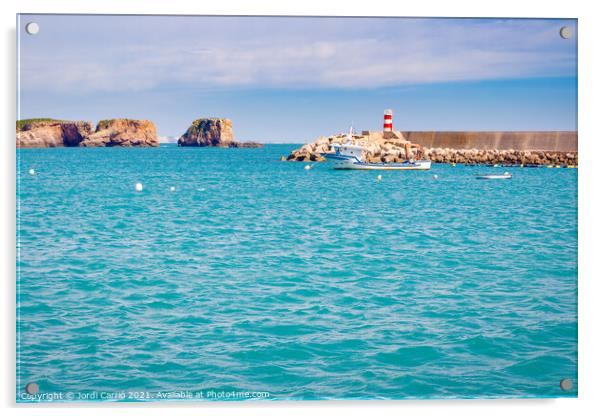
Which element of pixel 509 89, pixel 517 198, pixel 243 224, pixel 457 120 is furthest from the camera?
pixel 517 198

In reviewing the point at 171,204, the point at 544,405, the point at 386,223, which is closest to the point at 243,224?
the point at 386,223

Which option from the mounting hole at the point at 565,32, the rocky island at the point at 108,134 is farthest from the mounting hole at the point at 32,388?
the rocky island at the point at 108,134

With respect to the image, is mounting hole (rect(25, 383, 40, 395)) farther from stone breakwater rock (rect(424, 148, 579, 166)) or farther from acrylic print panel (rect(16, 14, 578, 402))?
stone breakwater rock (rect(424, 148, 579, 166))

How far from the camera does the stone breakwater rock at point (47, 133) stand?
21.8 feet

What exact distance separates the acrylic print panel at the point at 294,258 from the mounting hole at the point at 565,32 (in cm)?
1

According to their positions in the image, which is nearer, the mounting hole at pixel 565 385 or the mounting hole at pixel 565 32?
the mounting hole at pixel 565 385

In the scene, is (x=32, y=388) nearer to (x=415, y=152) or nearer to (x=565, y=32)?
(x=565, y=32)

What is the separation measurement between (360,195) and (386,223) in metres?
9.22

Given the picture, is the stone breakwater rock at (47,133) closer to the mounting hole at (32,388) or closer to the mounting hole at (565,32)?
the mounting hole at (32,388)

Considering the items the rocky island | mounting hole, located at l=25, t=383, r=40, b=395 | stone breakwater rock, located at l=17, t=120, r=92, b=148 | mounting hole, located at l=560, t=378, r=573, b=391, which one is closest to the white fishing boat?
the rocky island

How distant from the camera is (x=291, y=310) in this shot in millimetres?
7062

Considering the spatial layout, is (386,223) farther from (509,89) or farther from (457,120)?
(509,89)

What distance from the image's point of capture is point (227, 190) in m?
23.2

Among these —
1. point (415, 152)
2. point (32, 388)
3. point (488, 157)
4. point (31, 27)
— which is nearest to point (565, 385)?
point (32, 388)
